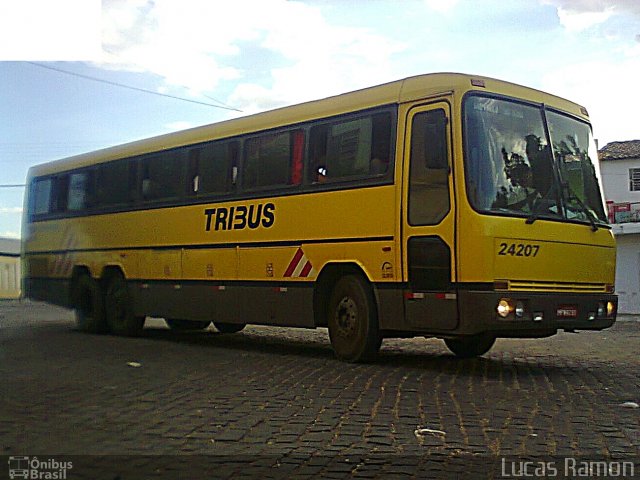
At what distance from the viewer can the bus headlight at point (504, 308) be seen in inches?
393

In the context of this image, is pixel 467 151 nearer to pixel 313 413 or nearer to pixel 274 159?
pixel 274 159

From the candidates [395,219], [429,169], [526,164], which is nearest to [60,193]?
[395,219]

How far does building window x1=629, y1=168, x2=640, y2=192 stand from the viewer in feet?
159

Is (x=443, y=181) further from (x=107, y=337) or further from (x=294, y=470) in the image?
(x=107, y=337)

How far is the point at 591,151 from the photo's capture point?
11.8 meters

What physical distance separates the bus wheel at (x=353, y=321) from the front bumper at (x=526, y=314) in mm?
1480

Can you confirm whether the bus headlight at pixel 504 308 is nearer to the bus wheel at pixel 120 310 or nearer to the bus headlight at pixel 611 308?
the bus headlight at pixel 611 308

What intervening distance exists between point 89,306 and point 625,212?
27.1 m

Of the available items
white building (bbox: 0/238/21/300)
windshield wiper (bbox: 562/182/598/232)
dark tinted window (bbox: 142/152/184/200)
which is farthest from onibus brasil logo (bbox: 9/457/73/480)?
white building (bbox: 0/238/21/300)

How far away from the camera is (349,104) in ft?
39.5

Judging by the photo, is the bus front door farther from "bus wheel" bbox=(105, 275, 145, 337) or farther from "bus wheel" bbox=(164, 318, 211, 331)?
"bus wheel" bbox=(164, 318, 211, 331)

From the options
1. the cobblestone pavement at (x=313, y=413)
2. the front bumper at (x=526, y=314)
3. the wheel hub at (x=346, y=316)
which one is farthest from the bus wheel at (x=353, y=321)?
the front bumper at (x=526, y=314)

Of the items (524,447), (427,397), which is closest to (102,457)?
(524,447)

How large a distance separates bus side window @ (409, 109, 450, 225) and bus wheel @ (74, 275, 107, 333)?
8.42m
